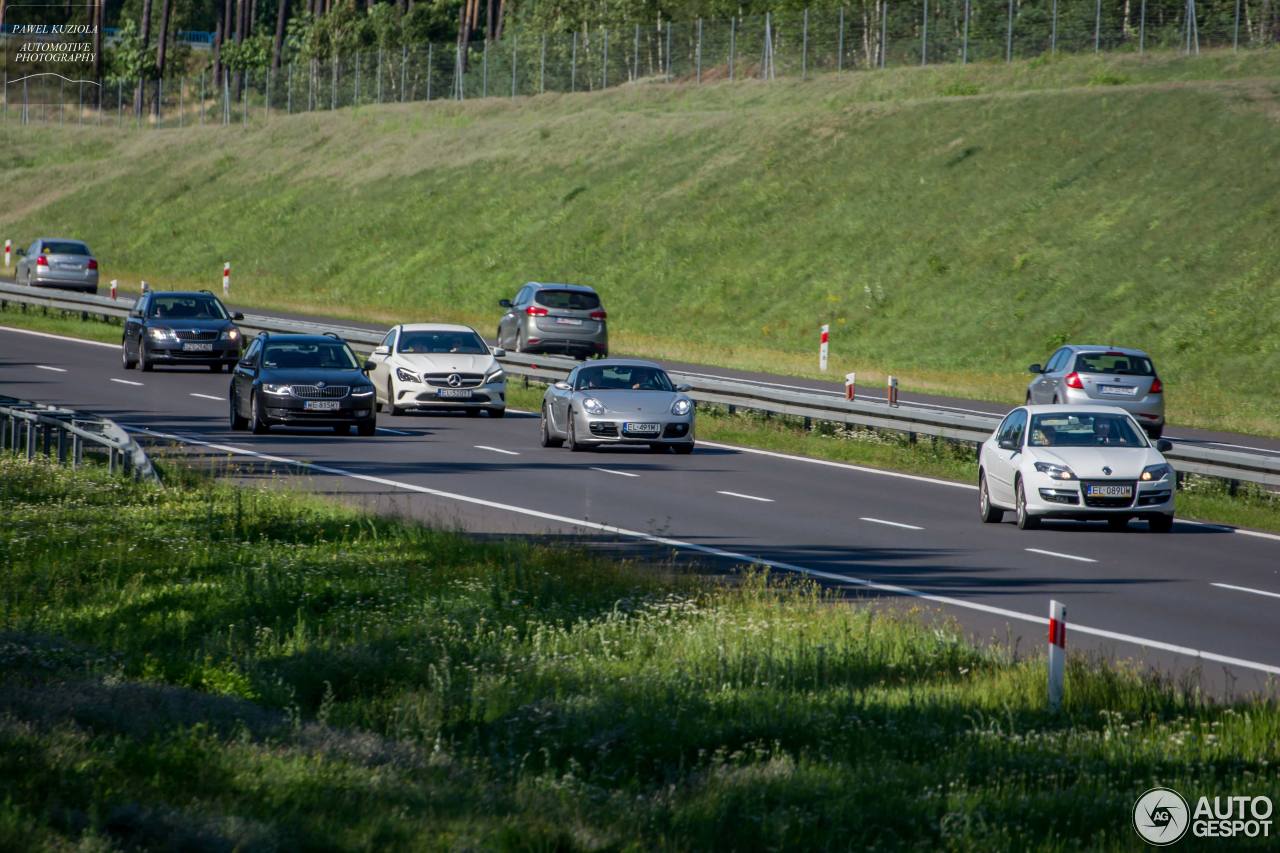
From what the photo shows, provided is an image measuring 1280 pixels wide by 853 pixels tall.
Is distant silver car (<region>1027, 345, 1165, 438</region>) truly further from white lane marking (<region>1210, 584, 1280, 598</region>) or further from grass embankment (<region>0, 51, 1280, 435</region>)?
white lane marking (<region>1210, 584, 1280, 598</region>)

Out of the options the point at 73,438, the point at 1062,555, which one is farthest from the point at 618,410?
the point at 1062,555

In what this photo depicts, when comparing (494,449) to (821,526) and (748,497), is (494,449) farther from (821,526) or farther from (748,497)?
(821,526)

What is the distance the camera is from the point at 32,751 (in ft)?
26.3

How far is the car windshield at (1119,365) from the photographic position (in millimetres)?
32250

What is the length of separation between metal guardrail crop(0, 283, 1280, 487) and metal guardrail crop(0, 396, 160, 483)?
10.5 metres

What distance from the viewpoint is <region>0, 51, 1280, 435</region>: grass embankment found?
4850cm

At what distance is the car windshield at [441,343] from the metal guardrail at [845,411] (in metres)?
3.82

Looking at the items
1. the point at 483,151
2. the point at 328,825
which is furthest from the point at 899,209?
the point at 328,825

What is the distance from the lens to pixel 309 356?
29766 mm

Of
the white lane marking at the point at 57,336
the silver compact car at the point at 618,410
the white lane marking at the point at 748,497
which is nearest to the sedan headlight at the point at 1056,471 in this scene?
the white lane marking at the point at 748,497

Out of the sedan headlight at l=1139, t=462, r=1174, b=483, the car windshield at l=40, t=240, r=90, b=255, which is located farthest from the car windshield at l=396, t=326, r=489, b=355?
the car windshield at l=40, t=240, r=90, b=255

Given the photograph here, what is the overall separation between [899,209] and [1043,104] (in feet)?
24.1

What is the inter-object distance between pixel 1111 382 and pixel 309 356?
1344 cm

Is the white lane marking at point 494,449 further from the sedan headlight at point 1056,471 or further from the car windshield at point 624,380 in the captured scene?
the sedan headlight at point 1056,471
